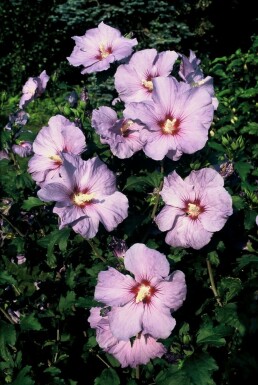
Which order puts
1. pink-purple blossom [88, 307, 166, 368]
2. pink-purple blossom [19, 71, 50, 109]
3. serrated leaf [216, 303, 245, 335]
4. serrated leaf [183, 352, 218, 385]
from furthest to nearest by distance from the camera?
pink-purple blossom [19, 71, 50, 109] < pink-purple blossom [88, 307, 166, 368] < serrated leaf [216, 303, 245, 335] < serrated leaf [183, 352, 218, 385]

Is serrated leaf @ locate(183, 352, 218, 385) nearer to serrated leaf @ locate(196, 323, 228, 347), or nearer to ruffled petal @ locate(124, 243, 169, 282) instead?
serrated leaf @ locate(196, 323, 228, 347)

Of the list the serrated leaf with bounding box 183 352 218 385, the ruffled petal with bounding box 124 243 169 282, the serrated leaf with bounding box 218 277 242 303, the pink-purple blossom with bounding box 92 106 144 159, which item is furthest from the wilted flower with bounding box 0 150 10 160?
the serrated leaf with bounding box 183 352 218 385

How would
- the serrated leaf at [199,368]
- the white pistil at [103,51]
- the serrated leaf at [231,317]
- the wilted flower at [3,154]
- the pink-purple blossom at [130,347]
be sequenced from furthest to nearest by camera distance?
the wilted flower at [3,154] < the white pistil at [103,51] < the pink-purple blossom at [130,347] < the serrated leaf at [231,317] < the serrated leaf at [199,368]

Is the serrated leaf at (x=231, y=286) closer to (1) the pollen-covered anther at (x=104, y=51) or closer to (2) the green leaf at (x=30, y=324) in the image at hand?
(2) the green leaf at (x=30, y=324)

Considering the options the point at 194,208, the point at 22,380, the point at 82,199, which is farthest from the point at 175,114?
the point at 22,380

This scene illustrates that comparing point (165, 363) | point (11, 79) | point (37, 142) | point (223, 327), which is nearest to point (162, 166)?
point (37, 142)

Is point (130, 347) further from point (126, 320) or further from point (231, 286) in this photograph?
point (231, 286)

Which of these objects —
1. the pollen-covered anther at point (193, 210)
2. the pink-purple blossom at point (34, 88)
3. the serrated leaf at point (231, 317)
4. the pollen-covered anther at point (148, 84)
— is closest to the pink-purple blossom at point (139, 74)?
the pollen-covered anther at point (148, 84)

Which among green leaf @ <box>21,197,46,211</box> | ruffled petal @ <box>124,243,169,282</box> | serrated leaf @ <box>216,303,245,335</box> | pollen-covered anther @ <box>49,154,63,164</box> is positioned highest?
pollen-covered anther @ <box>49,154,63,164</box>
